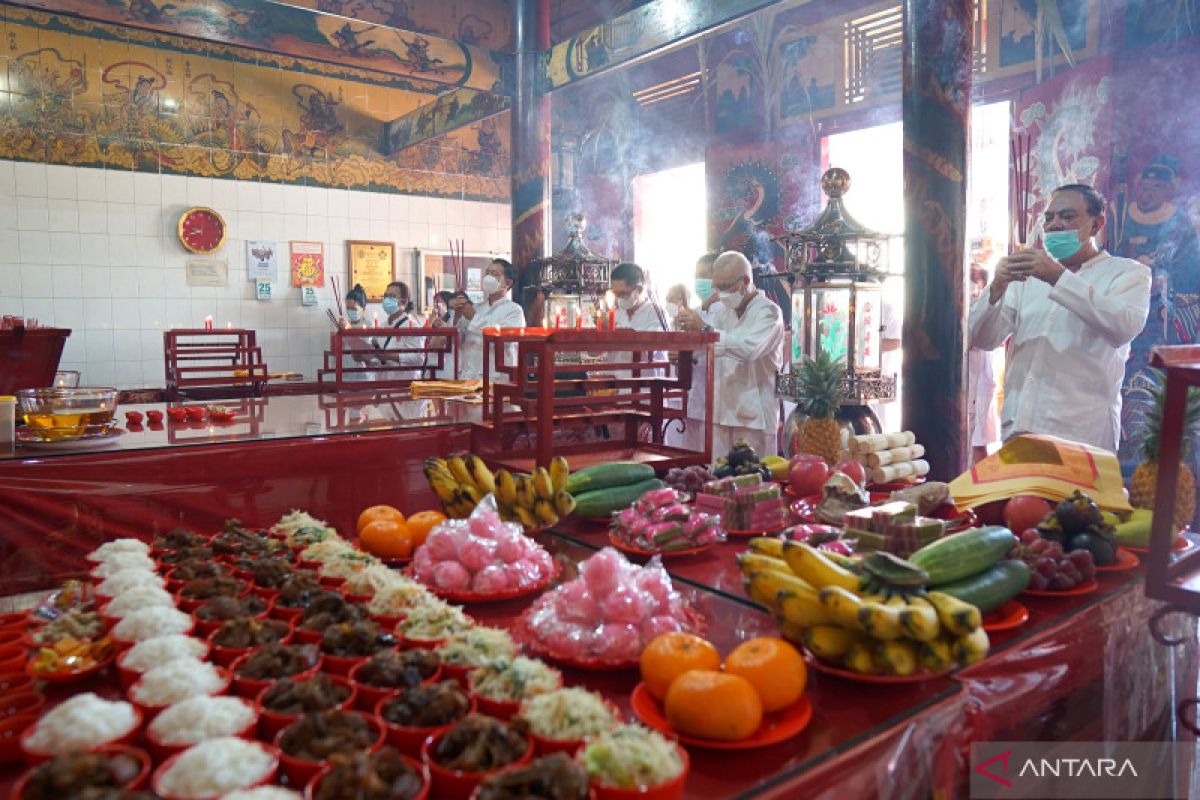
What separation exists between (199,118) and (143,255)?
152 cm

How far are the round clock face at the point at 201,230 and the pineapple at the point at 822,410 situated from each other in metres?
7.35

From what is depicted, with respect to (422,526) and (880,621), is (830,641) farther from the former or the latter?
(422,526)

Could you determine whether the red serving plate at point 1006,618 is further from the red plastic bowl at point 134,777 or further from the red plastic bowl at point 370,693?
the red plastic bowl at point 134,777

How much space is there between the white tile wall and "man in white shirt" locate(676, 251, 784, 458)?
17.4 ft

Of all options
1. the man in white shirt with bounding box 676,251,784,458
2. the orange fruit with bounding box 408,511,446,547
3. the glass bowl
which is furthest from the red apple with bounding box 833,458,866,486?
the man in white shirt with bounding box 676,251,784,458

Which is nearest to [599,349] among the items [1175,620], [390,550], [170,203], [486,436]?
[486,436]

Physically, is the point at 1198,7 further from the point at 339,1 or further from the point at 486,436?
the point at 339,1

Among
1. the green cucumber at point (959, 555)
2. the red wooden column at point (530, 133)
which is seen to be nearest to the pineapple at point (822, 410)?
the green cucumber at point (959, 555)

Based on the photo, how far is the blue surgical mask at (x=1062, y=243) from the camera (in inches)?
149

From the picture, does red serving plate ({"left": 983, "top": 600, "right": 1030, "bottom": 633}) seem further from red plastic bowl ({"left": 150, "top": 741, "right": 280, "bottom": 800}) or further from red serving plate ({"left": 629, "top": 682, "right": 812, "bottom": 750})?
red plastic bowl ({"left": 150, "top": 741, "right": 280, "bottom": 800})

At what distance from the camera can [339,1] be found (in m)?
6.45

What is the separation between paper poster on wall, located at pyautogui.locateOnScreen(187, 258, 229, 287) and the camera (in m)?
8.60

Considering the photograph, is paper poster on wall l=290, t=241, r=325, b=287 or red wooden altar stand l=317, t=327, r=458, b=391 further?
paper poster on wall l=290, t=241, r=325, b=287

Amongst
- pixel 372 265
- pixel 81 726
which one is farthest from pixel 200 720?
pixel 372 265
